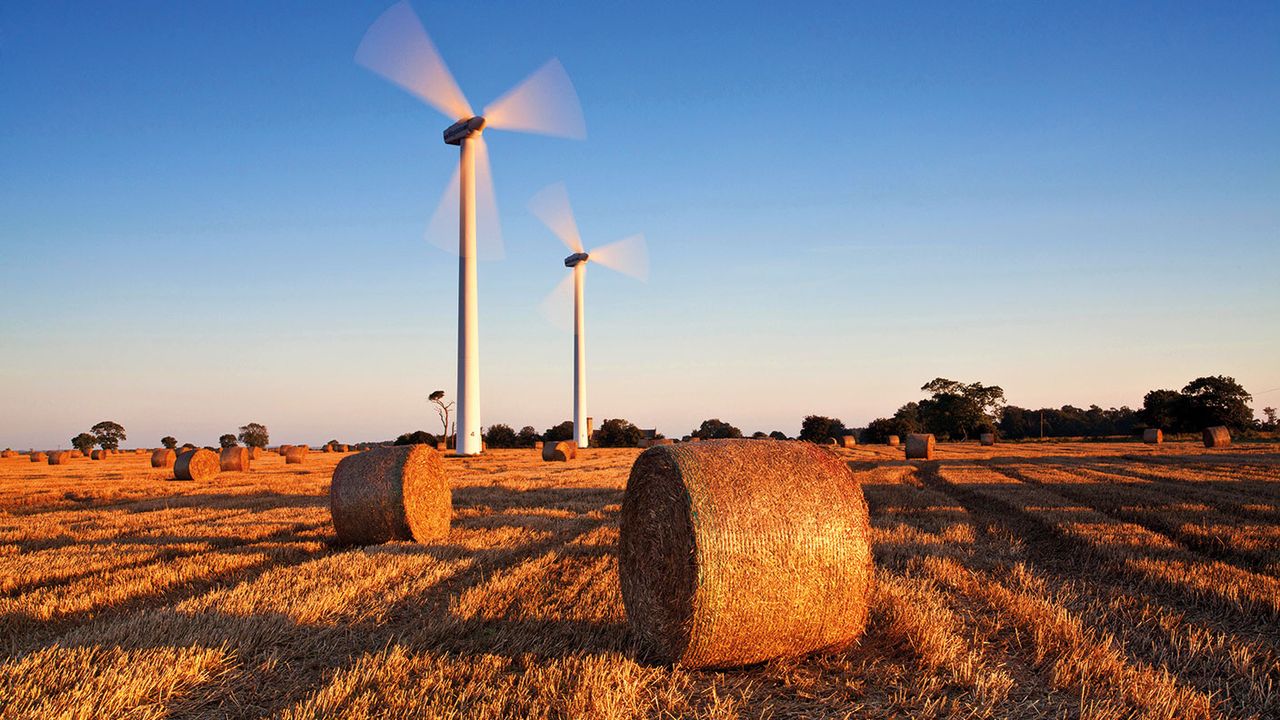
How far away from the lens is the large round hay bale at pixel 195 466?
87.0 feet

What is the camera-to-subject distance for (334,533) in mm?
12719

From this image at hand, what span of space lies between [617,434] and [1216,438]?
142ft

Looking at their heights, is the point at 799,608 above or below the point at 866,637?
above

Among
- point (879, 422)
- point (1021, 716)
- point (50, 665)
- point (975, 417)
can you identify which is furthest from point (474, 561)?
point (975, 417)

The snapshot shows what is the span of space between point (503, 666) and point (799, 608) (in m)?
2.21

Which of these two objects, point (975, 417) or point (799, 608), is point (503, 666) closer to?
point (799, 608)

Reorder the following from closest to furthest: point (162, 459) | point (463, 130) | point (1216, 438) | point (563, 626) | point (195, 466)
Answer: point (563, 626)
point (195, 466)
point (162, 459)
point (463, 130)
point (1216, 438)

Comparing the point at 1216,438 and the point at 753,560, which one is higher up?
the point at 1216,438

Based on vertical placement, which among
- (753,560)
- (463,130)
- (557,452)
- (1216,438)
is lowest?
(753,560)

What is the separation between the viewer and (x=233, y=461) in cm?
3062

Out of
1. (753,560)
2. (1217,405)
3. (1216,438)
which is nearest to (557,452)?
(753,560)

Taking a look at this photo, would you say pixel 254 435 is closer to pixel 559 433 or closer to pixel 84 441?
pixel 84 441

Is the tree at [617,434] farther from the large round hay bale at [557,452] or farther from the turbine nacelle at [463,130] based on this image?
the turbine nacelle at [463,130]

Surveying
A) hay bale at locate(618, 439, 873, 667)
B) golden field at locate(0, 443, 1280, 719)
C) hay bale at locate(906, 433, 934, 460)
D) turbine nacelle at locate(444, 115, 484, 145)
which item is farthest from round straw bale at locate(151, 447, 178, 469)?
hay bale at locate(618, 439, 873, 667)
